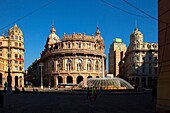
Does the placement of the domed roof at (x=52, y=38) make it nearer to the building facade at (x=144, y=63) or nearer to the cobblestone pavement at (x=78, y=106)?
the building facade at (x=144, y=63)

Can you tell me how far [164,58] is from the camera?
11.6 meters

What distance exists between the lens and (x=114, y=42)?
510 feet

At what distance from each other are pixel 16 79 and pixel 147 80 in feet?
166

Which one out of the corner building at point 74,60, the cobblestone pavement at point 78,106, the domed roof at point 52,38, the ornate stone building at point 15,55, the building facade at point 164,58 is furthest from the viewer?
the domed roof at point 52,38

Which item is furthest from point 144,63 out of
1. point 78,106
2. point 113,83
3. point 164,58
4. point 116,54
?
point 164,58

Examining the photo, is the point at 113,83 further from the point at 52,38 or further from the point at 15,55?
the point at 52,38

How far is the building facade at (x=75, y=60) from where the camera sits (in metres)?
82.8

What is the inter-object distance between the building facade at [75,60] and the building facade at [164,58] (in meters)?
70.4

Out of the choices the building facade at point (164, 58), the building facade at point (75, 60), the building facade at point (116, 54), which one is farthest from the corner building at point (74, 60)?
the building facade at point (164, 58)

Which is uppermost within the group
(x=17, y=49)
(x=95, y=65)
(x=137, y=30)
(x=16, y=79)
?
(x=137, y=30)

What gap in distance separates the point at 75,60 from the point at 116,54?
68.2m

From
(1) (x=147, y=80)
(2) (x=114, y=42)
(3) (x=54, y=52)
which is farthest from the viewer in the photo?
(2) (x=114, y=42)

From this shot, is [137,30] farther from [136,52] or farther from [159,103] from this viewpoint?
[159,103]

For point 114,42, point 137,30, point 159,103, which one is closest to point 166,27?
point 159,103
